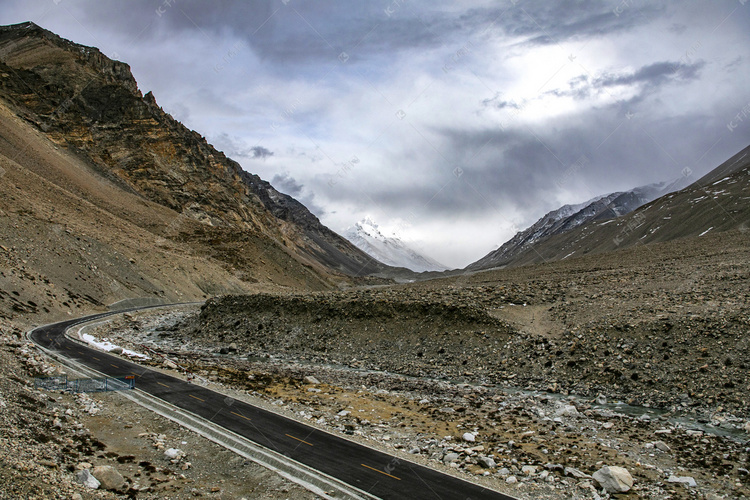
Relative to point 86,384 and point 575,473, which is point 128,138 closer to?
point 86,384

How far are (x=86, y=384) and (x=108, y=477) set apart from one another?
10.4 metres

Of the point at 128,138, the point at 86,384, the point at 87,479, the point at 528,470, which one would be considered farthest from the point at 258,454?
the point at 128,138

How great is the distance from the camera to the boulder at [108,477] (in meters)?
11.8

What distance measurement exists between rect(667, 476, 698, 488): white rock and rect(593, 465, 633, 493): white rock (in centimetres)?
130

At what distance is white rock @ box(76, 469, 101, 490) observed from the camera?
11.4m

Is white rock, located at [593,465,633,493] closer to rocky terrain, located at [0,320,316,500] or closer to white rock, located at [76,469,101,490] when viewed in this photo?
rocky terrain, located at [0,320,316,500]

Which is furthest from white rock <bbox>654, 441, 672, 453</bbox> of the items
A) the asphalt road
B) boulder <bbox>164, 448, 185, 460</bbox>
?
boulder <bbox>164, 448, 185, 460</bbox>

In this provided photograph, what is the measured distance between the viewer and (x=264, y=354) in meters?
35.7

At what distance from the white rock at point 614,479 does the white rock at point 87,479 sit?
44.6ft

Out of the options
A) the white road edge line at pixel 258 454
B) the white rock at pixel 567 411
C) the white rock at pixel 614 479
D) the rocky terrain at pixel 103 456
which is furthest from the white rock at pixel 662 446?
the rocky terrain at pixel 103 456

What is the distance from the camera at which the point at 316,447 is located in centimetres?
1598

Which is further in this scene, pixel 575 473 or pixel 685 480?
pixel 575 473

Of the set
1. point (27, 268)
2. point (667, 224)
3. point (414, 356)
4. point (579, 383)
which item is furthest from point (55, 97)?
point (667, 224)

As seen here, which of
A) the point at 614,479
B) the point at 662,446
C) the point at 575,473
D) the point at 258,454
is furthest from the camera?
the point at 662,446
